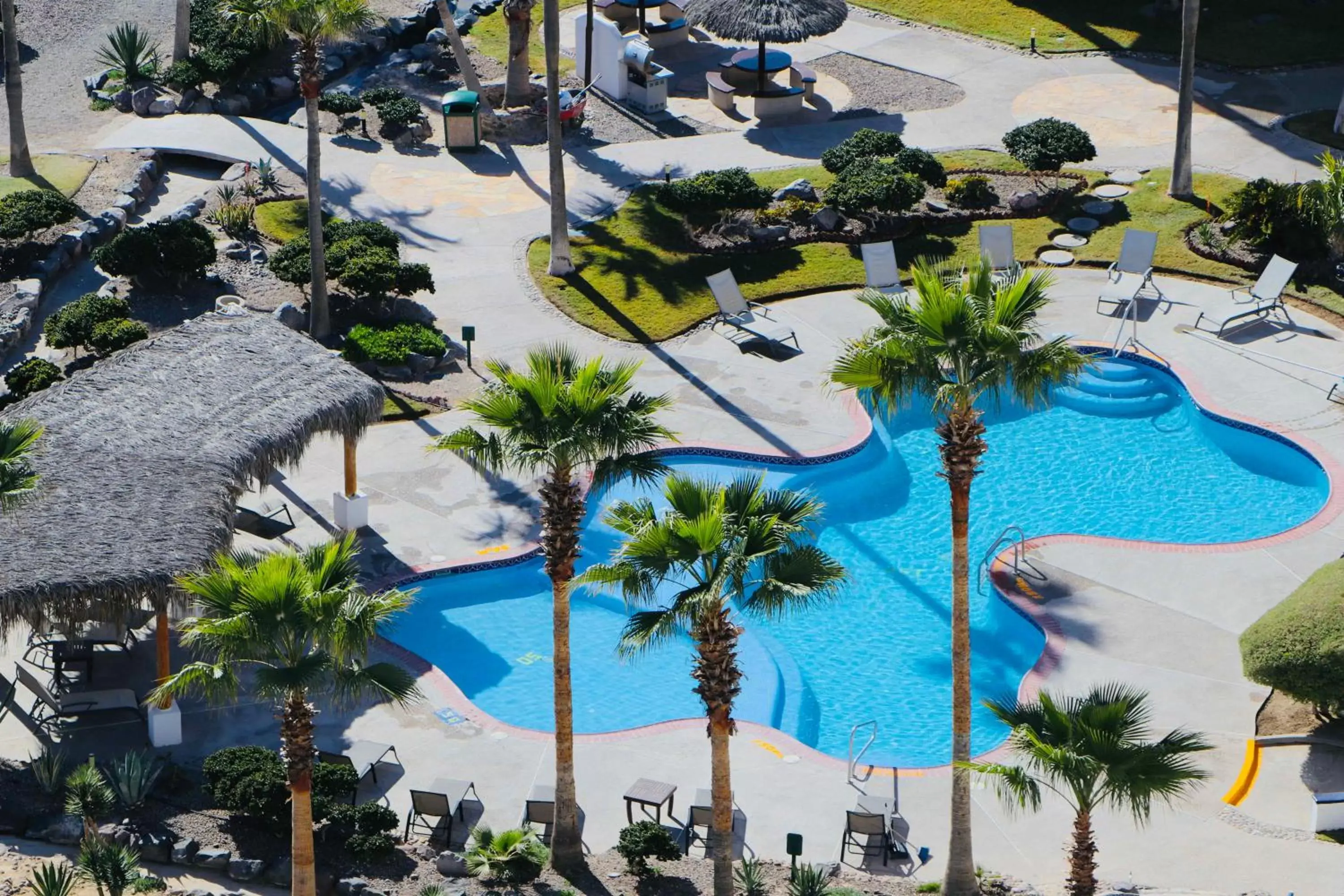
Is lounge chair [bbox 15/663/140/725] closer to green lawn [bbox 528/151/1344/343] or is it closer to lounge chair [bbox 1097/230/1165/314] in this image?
green lawn [bbox 528/151/1344/343]

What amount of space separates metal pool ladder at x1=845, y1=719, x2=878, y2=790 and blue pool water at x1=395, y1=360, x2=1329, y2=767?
0.50 ft

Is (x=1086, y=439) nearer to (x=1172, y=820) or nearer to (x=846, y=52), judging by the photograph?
(x=1172, y=820)

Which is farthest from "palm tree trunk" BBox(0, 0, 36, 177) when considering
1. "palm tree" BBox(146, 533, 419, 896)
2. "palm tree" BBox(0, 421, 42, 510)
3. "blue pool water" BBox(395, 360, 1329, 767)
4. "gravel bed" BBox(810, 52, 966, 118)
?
"palm tree" BBox(146, 533, 419, 896)

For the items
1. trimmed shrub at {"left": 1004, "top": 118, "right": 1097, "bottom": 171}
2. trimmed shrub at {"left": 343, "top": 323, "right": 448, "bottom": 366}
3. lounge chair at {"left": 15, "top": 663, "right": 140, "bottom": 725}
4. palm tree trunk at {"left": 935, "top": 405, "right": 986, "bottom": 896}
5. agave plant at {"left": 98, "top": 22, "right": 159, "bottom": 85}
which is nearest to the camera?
palm tree trunk at {"left": 935, "top": 405, "right": 986, "bottom": 896}

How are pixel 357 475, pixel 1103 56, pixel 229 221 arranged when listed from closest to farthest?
pixel 357 475 → pixel 229 221 → pixel 1103 56

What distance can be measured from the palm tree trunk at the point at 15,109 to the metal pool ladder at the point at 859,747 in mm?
25177

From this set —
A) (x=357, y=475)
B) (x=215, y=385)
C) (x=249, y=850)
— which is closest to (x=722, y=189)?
(x=357, y=475)

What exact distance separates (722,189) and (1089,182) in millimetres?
8638

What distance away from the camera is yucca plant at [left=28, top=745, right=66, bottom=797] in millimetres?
25719

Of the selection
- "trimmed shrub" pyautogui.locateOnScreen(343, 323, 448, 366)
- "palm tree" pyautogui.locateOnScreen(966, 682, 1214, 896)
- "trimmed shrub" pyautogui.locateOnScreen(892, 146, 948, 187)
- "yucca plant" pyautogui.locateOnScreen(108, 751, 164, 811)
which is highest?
"trimmed shrub" pyautogui.locateOnScreen(892, 146, 948, 187)

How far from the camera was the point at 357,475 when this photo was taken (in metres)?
34.1

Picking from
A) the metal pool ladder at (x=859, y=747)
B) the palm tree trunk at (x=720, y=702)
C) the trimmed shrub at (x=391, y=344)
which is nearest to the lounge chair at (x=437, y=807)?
the palm tree trunk at (x=720, y=702)

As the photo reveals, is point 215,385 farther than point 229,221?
No

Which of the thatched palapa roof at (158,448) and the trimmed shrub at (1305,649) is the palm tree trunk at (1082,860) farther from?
the thatched palapa roof at (158,448)
